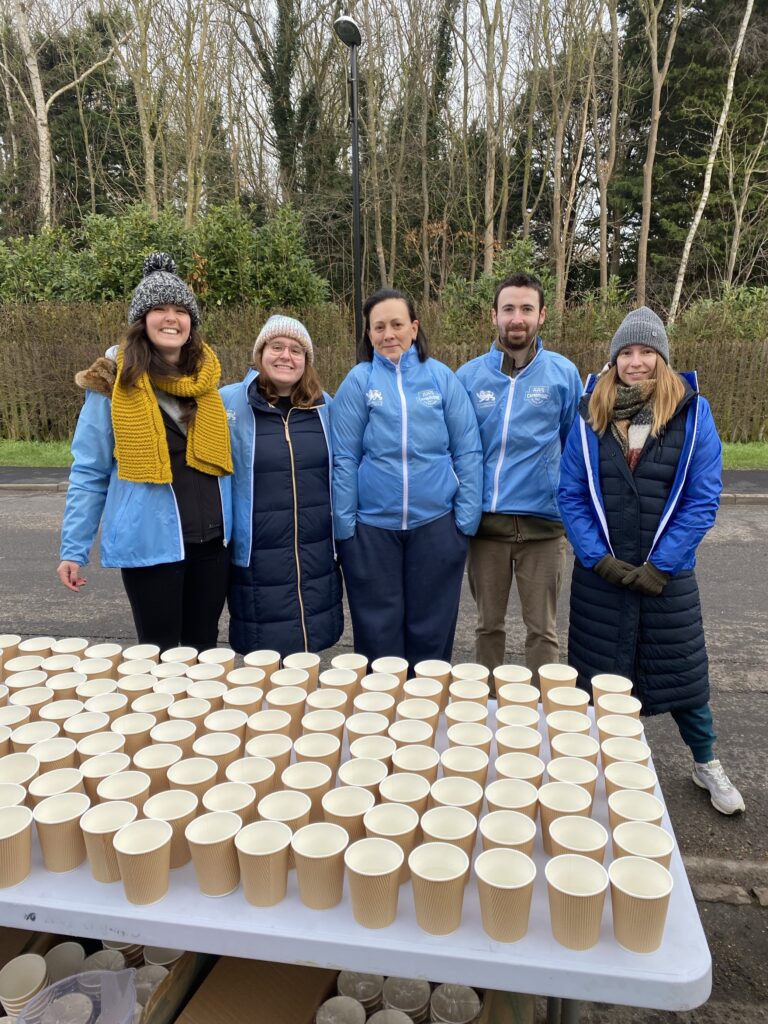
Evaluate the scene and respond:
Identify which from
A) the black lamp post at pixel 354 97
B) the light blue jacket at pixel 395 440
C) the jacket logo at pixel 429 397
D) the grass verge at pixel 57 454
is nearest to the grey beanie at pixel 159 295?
the light blue jacket at pixel 395 440

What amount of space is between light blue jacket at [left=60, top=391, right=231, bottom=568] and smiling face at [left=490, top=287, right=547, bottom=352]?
1.61 m

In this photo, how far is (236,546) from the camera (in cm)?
297

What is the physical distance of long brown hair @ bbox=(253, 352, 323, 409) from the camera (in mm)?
2932

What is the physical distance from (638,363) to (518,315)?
649 mm

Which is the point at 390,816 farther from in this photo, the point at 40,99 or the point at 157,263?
the point at 40,99

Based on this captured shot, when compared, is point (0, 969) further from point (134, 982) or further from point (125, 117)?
point (125, 117)

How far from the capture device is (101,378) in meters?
2.67

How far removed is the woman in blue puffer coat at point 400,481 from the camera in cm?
302

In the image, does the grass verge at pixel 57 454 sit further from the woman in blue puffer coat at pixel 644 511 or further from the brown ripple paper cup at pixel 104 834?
the brown ripple paper cup at pixel 104 834

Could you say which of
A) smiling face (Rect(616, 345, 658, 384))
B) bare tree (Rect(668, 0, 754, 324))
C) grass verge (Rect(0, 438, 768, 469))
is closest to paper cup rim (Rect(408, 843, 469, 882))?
smiling face (Rect(616, 345, 658, 384))

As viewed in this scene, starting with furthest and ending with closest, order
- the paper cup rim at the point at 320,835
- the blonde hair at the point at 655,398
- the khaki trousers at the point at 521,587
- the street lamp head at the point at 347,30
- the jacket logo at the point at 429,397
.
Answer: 1. the street lamp head at the point at 347,30
2. the khaki trousers at the point at 521,587
3. the jacket logo at the point at 429,397
4. the blonde hair at the point at 655,398
5. the paper cup rim at the point at 320,835

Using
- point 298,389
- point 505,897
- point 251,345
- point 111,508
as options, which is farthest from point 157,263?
point 251,345

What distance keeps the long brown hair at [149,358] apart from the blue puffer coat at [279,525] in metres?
0.23

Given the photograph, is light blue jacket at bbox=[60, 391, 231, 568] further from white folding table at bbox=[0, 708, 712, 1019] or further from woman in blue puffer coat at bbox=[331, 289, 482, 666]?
white folding table at bbox=[0, 708, 712, 1019]
